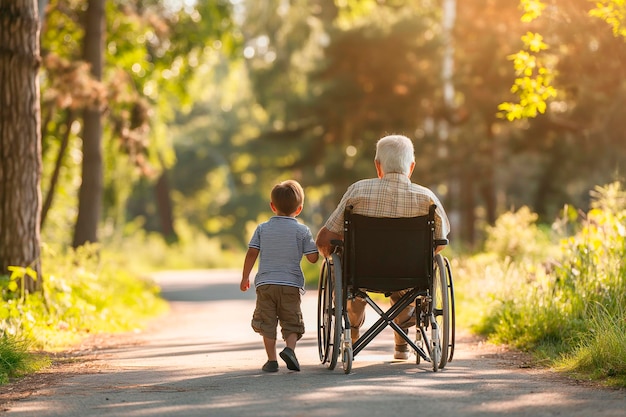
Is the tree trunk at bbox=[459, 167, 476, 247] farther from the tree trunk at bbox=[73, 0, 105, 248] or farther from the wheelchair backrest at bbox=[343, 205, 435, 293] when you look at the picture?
the wheelchair backrest at bbox=[343, 205, 435, 293]

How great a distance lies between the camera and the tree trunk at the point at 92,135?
1948cm

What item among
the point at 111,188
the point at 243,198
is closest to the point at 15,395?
the point at 111,188

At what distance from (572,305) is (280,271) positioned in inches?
128

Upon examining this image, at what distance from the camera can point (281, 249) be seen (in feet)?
27.8

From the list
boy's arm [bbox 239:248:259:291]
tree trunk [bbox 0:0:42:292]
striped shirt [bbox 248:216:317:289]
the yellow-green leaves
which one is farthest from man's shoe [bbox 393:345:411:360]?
tree trunk [bbox 0:0:42:292]

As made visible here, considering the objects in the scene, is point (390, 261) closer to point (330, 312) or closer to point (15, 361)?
point (330, 312)

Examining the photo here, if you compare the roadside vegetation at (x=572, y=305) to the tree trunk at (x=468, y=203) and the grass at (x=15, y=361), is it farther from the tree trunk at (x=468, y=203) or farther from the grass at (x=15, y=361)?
the tree trunk at (x=468, y=203)

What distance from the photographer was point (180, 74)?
24.5m

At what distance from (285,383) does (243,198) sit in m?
63.5

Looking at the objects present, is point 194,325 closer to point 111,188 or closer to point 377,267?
point 377,267

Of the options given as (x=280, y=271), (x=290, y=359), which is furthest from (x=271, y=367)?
(x=280, y=271)

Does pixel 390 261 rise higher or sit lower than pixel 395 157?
lower

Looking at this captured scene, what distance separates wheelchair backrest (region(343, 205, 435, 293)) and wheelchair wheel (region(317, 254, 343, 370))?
178mm

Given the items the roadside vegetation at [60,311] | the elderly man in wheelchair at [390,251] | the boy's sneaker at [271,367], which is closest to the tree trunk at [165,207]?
the roadside vegetation at [60,311]
